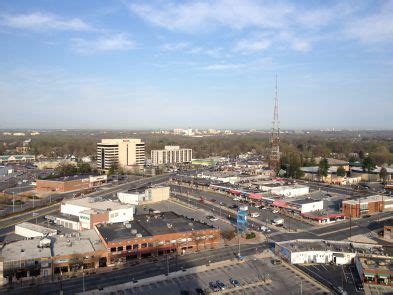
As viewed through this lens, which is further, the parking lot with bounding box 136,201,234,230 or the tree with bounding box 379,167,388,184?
the tree with bounding box 379,167,388,184

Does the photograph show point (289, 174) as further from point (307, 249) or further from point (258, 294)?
point (258, 294)

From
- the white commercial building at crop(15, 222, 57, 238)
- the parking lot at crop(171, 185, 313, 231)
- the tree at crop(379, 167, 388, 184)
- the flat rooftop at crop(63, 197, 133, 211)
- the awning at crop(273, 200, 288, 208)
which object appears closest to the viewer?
the white commercial building at crop(15, 222, 57, 238)

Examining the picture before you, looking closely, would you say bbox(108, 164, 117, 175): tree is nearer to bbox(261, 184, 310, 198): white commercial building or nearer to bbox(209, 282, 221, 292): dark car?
bbox(261, 184, 310, 198): white commercial building

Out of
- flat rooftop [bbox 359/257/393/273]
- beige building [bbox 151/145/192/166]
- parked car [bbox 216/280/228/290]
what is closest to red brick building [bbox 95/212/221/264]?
parked car [bbox 216/280/228/290]

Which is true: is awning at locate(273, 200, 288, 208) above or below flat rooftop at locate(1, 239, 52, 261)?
below

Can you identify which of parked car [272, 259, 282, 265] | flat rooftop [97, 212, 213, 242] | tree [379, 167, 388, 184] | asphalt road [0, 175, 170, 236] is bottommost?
asphalt road [0, 175, 170, 236]

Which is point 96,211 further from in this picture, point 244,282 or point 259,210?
point 259,210

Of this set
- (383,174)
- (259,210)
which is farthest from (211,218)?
(383,174)

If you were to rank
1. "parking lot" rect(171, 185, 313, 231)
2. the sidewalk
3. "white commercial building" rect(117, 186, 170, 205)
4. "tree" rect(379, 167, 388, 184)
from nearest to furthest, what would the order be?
the sidewalk < "parking lot" rect(171, 185, 313, 231) < "white commercial building" rect(117, 186, 170, 205) < "tree" rect(379, 167, 388, 184)
